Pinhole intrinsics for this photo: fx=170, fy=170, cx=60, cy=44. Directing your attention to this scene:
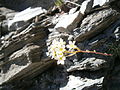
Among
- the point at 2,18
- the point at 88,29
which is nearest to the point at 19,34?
the point at 2,18

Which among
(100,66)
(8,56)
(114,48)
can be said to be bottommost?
(100,66)

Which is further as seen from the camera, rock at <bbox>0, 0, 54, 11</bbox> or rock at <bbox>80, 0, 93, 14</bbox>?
rock at <bbox>0, 0, 54, 11</bbox>

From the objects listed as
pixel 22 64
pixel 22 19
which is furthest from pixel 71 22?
pixel 22 19

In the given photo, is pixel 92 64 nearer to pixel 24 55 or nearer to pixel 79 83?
pixel 79 83

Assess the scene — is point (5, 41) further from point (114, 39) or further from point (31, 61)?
point (114, 39)

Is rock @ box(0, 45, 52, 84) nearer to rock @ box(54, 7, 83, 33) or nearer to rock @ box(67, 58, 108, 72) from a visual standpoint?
rock @ box(54, 7, 83, 33)

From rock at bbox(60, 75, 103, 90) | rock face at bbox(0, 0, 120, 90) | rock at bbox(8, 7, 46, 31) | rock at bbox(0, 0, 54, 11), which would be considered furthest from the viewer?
rock at bbox(0, 0, 54, 11)

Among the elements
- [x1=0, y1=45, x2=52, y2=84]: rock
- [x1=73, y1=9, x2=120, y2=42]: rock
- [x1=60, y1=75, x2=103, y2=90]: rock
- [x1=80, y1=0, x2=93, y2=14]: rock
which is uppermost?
[x1=80, y1=0, x2=93, y2=14]: rock

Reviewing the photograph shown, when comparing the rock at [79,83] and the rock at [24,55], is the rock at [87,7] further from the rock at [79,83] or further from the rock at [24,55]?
the rock at [79,83]

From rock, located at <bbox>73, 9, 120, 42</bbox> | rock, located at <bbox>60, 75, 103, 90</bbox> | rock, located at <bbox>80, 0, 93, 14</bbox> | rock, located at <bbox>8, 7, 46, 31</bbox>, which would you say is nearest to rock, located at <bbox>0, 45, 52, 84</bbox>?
rock, located at <bbox>60, 75, 103, 90</bbox>
